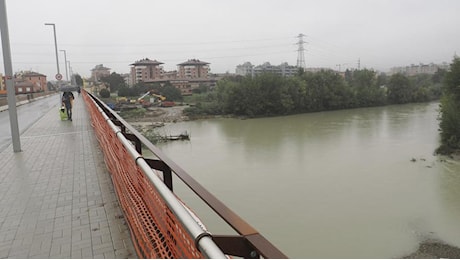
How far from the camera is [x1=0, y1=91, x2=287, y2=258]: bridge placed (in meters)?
1.36

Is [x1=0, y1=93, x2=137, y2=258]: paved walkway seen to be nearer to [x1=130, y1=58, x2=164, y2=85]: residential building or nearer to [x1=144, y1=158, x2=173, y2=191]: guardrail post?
[x1=144, y1=158, x2=173, y2=191]: guardrail post

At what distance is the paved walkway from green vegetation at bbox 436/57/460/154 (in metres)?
19.5

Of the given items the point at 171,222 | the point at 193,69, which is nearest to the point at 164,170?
the point at 171,222

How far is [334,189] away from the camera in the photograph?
12.6 metres

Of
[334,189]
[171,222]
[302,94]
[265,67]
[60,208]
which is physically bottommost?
[334,189]

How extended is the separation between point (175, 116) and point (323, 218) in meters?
32.2

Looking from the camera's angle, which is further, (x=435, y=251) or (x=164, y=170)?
(x=435, y=251)

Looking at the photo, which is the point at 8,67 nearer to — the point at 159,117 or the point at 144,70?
the point at 159,117

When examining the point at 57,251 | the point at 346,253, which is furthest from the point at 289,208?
the point at 57,251

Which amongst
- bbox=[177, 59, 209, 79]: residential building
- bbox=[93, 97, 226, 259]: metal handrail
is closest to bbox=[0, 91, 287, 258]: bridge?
bbox=[93, 97, 226, 259]: metal handrail

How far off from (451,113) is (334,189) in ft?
44.8

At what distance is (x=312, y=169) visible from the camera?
1535 cm

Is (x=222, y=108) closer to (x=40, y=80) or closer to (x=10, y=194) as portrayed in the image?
(x=10, y=194)

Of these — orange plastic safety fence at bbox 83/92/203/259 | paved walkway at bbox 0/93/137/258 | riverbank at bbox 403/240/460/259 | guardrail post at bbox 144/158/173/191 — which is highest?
guardrail post at bbox 144/158/173/191
